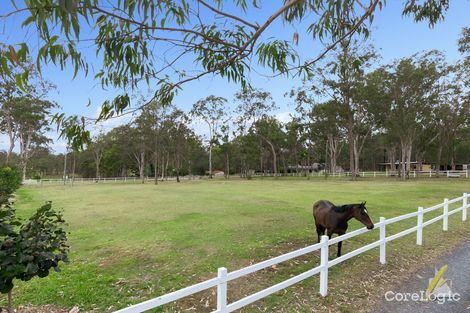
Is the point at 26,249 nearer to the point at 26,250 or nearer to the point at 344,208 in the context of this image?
the point at 26,250

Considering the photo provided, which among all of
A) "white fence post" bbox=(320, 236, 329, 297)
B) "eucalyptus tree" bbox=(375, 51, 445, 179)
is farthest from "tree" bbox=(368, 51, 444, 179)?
"white fence post" bbox=(320, 236, 329, 297)

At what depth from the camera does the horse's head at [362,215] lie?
234 inches

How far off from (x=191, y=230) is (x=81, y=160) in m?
75.0

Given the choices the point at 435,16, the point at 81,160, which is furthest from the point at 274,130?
the point at 435,16

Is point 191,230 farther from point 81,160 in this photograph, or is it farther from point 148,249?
point 81,160

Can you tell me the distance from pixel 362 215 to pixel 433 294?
1.62 metres

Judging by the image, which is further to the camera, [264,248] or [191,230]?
[191,230]

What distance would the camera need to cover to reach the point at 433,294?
5051 mm

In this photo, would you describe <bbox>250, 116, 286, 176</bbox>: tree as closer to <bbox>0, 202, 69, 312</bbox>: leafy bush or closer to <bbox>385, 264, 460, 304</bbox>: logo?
<bbox>385, 264, 460, 304</bbox>: logo

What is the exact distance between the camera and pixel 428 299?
4.89 meters

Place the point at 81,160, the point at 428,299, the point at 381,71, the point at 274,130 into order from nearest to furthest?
the point at 428,299 → the point at 381,71 → the point at 274,130 → the point at 81,160

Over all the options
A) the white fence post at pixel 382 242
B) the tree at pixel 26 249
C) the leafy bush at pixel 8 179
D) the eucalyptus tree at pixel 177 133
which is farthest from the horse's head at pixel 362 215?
the eucalyptus tree at pixel 177 133

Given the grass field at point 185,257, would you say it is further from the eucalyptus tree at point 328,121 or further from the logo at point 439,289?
the eucalyptus tree at point 328,121

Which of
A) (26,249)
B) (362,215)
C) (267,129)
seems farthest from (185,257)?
(267,129)
